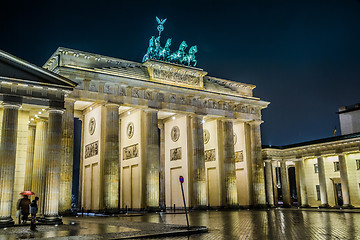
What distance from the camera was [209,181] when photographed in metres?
43.1

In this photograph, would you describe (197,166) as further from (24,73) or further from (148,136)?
(24,73)

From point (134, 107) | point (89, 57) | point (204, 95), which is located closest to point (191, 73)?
point (204, 95)

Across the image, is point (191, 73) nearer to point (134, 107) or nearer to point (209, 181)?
point (134, 107)

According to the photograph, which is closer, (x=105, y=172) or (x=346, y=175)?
(x=105, y=172)

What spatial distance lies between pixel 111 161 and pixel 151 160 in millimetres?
4284

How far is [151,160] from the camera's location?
34.9m

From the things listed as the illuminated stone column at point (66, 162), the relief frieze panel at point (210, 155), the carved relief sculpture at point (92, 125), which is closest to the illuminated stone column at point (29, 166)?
the illuminated stone column at point (66, 162)

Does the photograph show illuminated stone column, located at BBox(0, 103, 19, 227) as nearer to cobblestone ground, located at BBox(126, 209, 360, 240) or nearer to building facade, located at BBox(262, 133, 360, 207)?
cobblestone ground, located at BBox(126, 209, 360, 240)

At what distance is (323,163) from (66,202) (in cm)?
3541

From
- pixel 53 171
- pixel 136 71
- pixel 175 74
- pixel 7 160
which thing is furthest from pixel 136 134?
pixel 7 160

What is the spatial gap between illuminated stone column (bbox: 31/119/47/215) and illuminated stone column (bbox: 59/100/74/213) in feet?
10.1

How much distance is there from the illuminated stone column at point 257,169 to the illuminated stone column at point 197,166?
26.5ft

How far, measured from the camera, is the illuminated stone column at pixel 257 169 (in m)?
42.5

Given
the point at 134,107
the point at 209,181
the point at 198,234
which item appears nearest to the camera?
the point at 198,234
